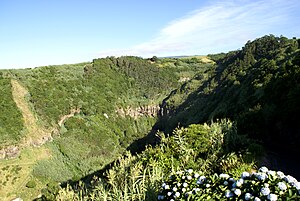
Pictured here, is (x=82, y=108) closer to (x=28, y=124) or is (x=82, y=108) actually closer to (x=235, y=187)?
(x=28, y=124)

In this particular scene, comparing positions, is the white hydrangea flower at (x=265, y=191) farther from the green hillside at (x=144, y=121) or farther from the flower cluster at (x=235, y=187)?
the green hillside at (x=144, y=121)

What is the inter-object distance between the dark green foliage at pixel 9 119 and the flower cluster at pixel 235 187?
6755 cm

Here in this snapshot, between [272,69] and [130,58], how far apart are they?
94514mm

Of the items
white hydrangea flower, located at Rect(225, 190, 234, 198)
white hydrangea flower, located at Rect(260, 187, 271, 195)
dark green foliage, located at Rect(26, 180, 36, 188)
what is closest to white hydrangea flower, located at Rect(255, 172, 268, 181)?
white hydrangea flower, located at Rect(260, 187, 271, 195)

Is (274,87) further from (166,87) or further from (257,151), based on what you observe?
(166,87)

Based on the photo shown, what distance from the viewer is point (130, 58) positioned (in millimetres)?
127500

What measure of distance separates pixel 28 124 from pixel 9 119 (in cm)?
456

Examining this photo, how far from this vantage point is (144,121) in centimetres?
10744

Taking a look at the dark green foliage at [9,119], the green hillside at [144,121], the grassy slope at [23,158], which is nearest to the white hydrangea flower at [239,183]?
the green hillside at [144,121]

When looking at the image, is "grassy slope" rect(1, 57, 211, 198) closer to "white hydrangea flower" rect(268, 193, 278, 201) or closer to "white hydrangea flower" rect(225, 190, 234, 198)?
"white hydrangea flower" rect(225, 190, 234, 198)

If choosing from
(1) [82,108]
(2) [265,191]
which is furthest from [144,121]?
(2) [265,191]

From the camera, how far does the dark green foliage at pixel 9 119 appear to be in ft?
221

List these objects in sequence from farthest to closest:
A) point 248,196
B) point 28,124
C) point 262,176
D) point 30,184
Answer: point 28,124, point 30,184, point 262,176, point 248,196

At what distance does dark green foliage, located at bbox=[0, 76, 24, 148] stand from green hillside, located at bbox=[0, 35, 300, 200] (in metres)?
0.25
